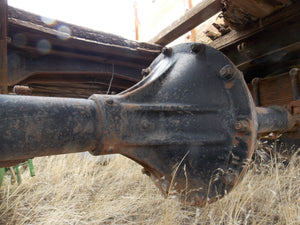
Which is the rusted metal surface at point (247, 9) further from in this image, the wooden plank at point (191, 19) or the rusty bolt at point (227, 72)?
the rusty bolt at point (227, 72)

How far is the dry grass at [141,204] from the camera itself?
1.58m

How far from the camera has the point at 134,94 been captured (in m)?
1.23

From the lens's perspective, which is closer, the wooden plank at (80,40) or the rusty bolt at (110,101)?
the rusty bolt at (110,101)

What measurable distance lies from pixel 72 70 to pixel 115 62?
0.50m

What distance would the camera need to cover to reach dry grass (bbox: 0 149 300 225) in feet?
5.17

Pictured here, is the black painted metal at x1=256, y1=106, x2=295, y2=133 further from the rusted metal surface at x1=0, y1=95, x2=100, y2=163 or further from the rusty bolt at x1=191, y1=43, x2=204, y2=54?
the rusted metal surface at x1=0, y1=95, x2=100, y2=163

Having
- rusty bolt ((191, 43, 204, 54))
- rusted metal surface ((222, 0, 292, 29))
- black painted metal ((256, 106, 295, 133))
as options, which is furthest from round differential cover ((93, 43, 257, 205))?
rusted metal surface ((222, 0, 292, 29))

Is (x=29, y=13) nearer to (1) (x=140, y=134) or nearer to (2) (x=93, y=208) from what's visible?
(1) (x=140, y=134)

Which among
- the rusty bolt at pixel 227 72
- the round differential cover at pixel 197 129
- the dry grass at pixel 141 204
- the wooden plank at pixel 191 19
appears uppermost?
the wooden plank at pixel 191 19

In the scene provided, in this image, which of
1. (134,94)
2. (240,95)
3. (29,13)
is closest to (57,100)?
(134,94)

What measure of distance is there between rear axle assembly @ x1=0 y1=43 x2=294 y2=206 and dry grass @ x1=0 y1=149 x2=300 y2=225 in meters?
0.24

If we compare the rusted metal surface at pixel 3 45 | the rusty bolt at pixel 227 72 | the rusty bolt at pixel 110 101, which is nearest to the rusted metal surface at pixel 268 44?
the rusty bolt at pixel 227 72

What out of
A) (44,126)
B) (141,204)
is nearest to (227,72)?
(44,126)

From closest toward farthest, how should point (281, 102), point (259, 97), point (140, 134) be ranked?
point (140, 134) → point (281, 102) → point (259, 97)
